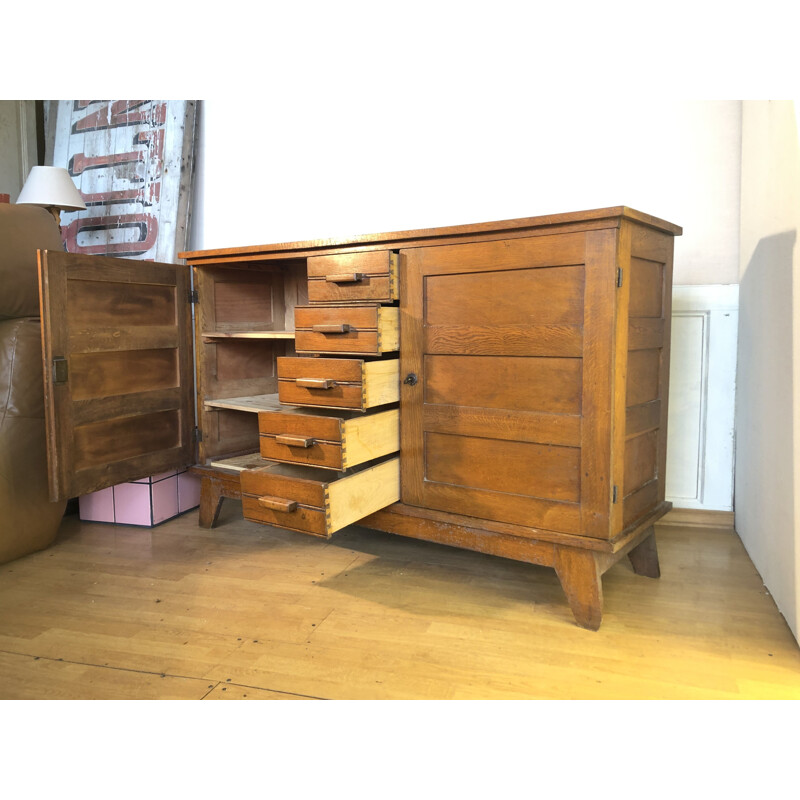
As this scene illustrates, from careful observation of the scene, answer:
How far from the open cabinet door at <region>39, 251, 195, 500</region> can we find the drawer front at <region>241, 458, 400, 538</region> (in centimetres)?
57

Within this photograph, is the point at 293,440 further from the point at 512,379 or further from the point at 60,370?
the point at 60,370

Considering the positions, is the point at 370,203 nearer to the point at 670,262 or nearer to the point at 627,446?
the point at 670,262

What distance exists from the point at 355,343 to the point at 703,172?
4.35ft

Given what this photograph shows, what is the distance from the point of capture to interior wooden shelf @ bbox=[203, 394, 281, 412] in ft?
7.45

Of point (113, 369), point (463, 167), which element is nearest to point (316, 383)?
point (113, 369)

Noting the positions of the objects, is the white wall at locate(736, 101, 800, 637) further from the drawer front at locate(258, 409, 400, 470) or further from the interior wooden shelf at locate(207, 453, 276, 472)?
the interior wooden shelf at locate(207, 453, 276, 472)

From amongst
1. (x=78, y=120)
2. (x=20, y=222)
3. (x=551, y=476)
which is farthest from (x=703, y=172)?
(x=78, y=120)

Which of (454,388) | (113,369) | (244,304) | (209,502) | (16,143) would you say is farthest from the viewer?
(16,143)

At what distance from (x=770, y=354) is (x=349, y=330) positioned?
113 centimetres

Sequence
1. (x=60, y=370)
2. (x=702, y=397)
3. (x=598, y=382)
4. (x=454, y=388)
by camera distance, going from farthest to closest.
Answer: (x=702, y=397), (x=60, y=370), (x=454, y=388), (x=598, y=382)

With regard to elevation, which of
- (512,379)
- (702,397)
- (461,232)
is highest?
(461,232)

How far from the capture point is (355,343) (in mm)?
1782

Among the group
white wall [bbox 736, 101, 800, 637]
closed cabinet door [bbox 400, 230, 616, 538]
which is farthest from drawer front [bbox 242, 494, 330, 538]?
white wall [bbox 736, 101, 800, 637]

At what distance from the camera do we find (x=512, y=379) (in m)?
1.64
